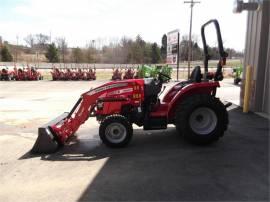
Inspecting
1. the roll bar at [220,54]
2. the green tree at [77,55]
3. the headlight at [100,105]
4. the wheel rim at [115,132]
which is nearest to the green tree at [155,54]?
the green tree at [77,55]

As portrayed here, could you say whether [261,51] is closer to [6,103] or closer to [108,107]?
[108,107]

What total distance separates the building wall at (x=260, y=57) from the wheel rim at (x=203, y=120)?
3.61m

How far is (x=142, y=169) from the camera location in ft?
16.3

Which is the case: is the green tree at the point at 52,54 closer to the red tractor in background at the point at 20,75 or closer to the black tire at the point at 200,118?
the red tractor in background at the point at 20,75

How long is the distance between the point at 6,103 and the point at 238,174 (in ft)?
32.8

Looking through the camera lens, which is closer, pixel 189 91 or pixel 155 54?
pixel 189 91

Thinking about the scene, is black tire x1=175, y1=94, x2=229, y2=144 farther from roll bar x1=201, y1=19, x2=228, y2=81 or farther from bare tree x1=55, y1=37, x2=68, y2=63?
bare tree x1=55, y1=37, x2=68, y2=63

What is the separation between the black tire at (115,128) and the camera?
19.7 feet

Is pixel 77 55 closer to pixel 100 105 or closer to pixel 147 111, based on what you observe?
pixel 100 105

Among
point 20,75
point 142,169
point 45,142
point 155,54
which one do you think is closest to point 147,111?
point 142,169

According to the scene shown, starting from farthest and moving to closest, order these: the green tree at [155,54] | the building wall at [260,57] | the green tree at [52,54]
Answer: the green tree at [52,54], the green tree at [155,54], the building wall at [260,57]

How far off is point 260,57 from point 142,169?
19.3ft

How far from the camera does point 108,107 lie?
631 cm

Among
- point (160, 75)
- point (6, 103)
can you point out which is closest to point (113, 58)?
point (6, 103)
